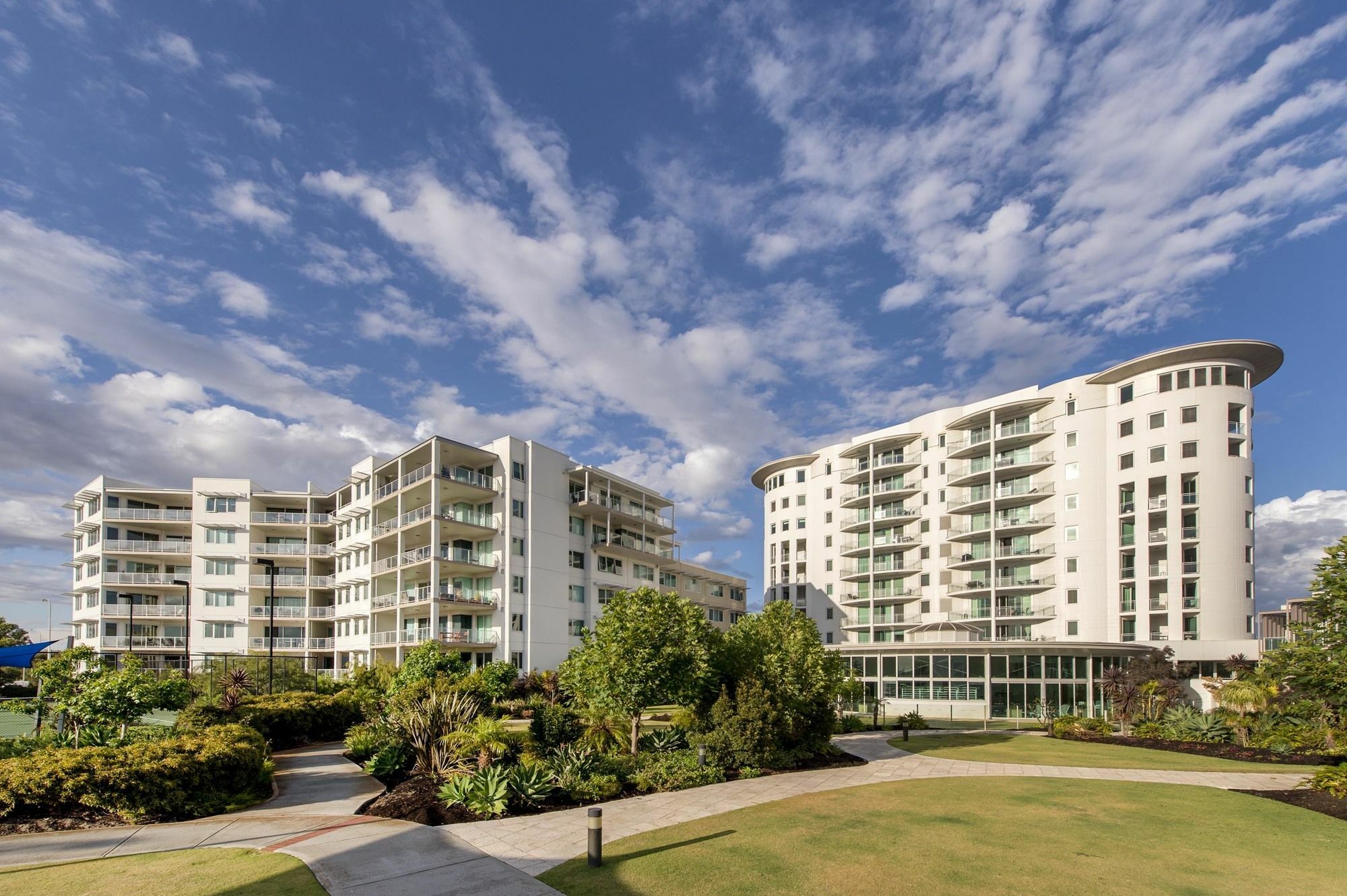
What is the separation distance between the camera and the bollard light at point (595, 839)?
11258 millimetres

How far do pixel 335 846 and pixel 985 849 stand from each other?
1164 centimetres

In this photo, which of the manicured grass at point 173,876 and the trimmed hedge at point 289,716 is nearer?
the manicured grass at point 173,876

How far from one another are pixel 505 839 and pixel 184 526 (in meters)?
62.8

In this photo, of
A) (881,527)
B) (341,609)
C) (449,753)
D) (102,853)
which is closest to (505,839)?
(449,753)

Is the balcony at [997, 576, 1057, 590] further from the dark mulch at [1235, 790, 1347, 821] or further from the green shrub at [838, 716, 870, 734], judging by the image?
the dark mulch at [1235, 790, 1347, 821]

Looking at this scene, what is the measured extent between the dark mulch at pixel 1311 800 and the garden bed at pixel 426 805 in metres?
15.4

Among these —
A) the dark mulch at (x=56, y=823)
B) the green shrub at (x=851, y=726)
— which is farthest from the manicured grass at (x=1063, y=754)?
the dark mulch at (x=56, y=823)

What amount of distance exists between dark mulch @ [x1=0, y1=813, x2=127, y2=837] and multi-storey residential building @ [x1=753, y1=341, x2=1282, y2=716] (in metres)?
41.1

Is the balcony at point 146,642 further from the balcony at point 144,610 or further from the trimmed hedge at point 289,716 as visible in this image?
the trimmed hedge at point 289,716

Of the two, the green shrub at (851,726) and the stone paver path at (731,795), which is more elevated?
the stone paver path at (731,795)

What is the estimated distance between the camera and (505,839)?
42.5 feet

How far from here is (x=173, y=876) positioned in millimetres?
10273

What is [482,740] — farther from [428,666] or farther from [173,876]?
[428,666]

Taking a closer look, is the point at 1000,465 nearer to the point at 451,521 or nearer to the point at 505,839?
the point at 451,521
